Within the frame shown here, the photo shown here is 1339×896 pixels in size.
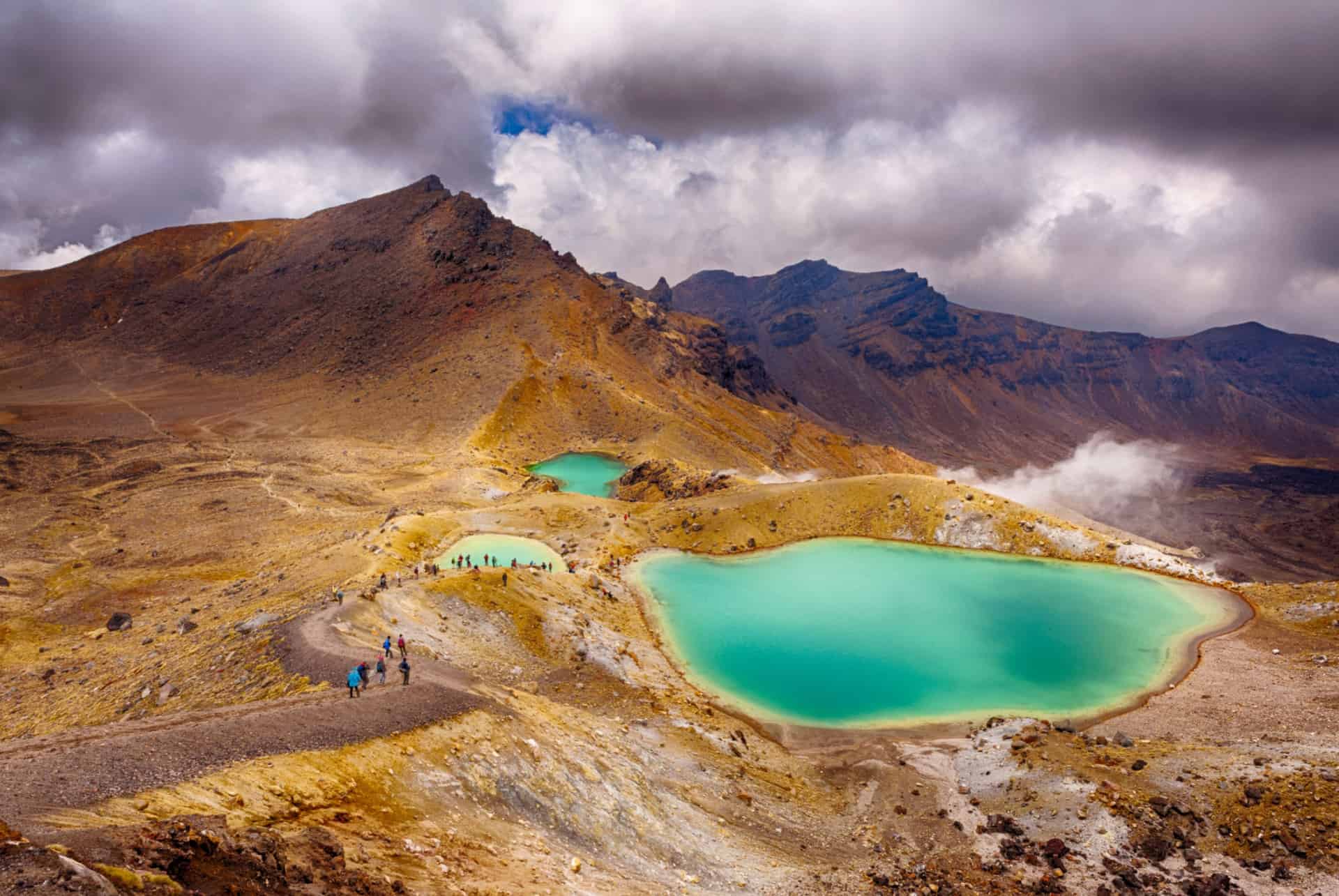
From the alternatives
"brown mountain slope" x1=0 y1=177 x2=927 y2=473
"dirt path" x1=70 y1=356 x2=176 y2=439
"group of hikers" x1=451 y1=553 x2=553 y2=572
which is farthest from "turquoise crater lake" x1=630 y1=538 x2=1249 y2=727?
"dirt path" x1=70 y1=356 x2=176 y2=439

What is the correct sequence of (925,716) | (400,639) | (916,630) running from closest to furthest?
1. (400,639)
2. (925,716)
3. (916,630)

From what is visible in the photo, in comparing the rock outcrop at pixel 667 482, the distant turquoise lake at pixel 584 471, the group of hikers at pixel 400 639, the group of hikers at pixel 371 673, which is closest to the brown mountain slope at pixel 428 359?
the distant turquoise lake at pixel 584 471

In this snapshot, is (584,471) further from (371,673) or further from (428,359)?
(371,673)

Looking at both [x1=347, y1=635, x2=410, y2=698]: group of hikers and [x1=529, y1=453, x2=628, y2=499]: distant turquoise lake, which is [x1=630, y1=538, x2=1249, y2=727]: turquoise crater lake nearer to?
[x1=347, y1=635, x2=410, y2=698]: group of hikers

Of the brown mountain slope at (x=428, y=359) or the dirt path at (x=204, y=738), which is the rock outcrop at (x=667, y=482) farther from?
the dirt path at (x=204, y=738)

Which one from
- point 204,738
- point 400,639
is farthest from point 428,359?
point 204,738

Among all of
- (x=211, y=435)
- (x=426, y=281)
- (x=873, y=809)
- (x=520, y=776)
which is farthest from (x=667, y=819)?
(x=426, y=281)
